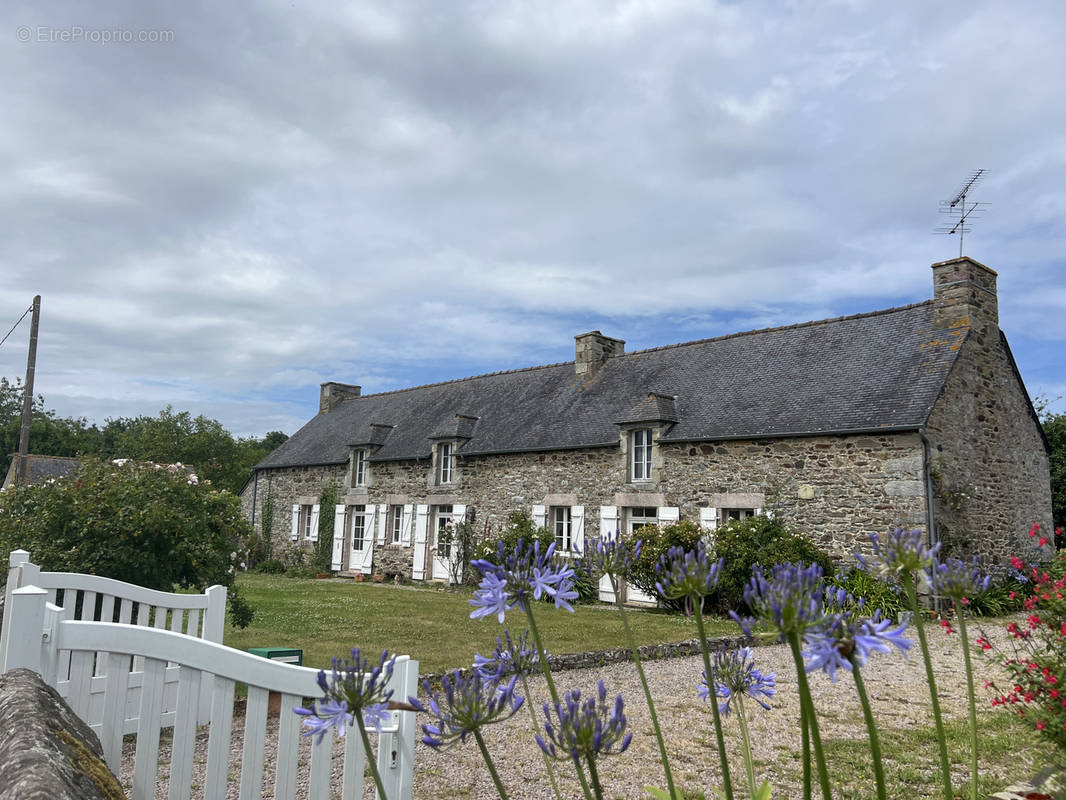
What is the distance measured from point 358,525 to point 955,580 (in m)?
22.0

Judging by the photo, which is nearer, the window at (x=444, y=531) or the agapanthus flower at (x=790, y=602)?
the agapanthus flower at (x=790, y=602)

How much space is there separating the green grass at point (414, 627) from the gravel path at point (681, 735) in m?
1.47

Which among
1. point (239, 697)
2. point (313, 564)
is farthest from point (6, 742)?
point (313, 564)

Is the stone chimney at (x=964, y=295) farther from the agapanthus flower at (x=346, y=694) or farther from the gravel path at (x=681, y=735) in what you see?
the agapanthus flower at (x=346, y=694)

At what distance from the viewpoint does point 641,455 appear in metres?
16.2

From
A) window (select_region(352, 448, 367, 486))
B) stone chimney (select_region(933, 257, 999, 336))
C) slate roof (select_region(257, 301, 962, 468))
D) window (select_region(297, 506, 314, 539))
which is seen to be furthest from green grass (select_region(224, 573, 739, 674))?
window (select_region(297, 506, 314, 539))

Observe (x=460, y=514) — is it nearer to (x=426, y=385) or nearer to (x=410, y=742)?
(x=426, y=385)

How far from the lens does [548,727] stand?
164 centimetres

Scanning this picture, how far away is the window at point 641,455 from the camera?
52.9ft

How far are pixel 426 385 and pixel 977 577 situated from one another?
23.8 metres

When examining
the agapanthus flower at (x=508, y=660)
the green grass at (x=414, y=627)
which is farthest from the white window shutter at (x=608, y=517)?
the agapanthus flower at (x=508, y=660)

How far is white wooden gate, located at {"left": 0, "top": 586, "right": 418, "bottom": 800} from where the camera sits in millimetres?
2443

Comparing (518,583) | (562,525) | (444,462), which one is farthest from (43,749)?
(444,462)

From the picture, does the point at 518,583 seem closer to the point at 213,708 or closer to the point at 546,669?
the point at 546,669
